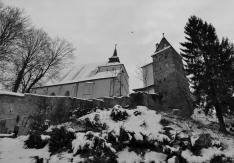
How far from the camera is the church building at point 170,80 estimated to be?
72.9 feet

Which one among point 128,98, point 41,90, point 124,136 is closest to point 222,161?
point 124,136

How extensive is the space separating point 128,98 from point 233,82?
29.1 ft

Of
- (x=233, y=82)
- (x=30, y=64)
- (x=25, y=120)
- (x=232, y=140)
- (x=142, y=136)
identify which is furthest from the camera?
(x=30, y=64)

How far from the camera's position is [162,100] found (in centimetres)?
2298

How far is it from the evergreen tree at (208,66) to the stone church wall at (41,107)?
217 inches

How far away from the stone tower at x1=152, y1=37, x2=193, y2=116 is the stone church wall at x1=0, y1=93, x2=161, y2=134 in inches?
199

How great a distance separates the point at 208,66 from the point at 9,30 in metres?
17.5

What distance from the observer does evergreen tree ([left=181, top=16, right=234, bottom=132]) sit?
15.8m

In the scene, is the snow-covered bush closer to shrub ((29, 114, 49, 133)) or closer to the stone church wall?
shrub ((29, 114, 49, 133))

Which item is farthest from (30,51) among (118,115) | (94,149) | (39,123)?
(94,149)

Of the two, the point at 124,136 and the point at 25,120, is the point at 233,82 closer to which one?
the point at 124,136

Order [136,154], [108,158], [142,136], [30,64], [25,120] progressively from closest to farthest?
[108,158] → [136,154] → [142,136] → [25,120] → [30,64]

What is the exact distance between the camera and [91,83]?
31094 millimetres

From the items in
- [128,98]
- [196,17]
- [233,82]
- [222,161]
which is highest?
[196,17]
